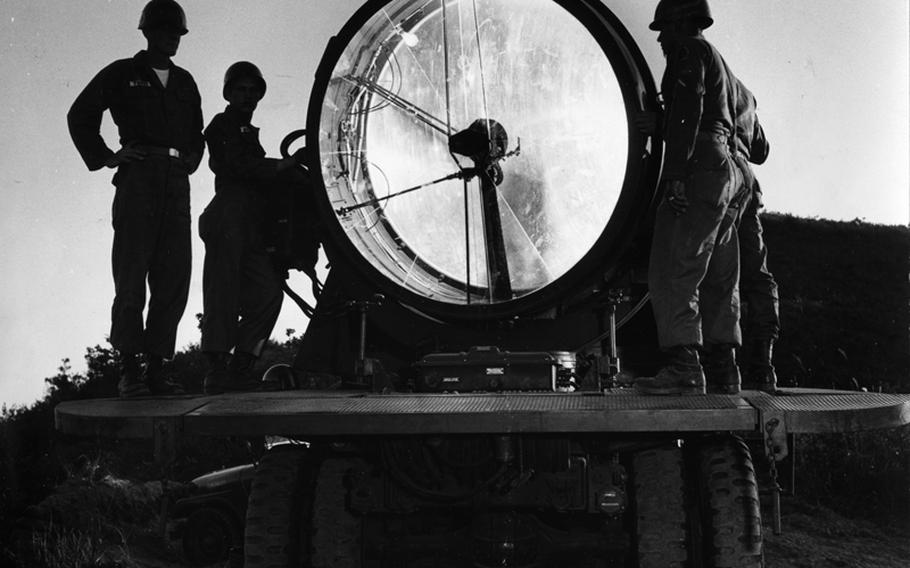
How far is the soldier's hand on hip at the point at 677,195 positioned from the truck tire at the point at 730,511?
108 cm

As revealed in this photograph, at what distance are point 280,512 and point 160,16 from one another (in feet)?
9.02

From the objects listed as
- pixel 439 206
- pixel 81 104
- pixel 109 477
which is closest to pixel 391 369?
pixel 439 206

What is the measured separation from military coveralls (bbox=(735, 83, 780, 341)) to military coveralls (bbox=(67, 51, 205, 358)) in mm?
2814

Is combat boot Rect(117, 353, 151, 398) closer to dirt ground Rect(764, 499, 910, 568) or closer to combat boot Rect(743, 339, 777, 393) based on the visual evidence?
combat boot Rect(743, 339, 777, 393)

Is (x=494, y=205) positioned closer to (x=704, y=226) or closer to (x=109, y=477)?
(x=704, y=226)

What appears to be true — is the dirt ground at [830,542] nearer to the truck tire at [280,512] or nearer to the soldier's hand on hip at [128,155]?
the truck tire at [280,512]

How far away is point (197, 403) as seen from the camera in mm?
4551

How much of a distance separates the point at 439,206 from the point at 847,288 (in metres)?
13.2

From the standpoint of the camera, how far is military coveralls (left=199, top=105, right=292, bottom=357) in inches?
227

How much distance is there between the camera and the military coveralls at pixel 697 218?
4.88 metres

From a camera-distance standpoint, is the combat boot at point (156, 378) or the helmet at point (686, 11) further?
the combat boot at point (156, 378)

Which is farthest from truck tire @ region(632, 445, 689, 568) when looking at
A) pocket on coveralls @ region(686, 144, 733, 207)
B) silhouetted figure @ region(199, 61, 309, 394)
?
silhouetted figure @ region(199, 61, 309, 394)

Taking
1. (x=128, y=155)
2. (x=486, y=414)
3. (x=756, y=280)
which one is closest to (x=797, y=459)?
(x=756, y=280)

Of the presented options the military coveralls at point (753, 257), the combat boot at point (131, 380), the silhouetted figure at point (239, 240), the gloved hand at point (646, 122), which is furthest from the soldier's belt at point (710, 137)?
the combat boot at point (131, 380)
